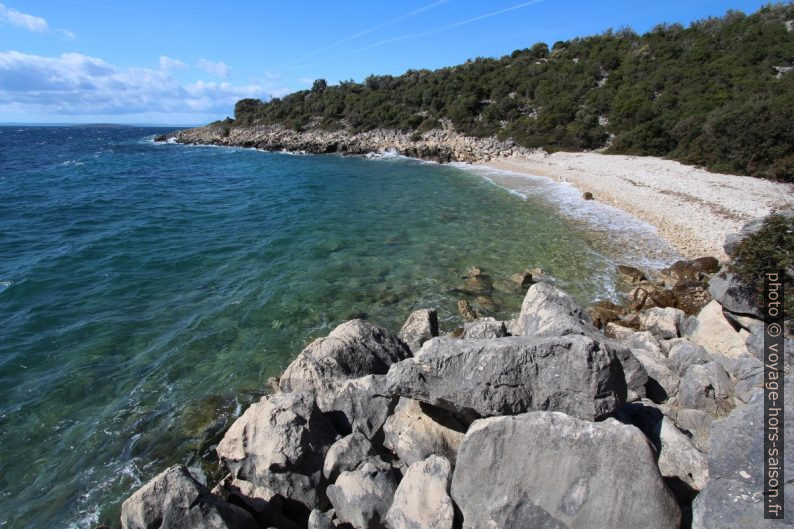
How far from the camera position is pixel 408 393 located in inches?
260

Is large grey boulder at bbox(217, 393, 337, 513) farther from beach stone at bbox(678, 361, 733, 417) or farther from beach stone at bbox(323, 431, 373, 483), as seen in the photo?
beach stone at bbox(678, 361, 733, 417)

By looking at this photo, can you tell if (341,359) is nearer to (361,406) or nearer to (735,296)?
(361,406)

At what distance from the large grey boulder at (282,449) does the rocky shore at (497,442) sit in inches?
0.9

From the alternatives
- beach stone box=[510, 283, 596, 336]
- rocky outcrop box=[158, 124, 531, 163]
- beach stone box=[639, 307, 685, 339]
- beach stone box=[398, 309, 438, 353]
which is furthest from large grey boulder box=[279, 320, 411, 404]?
rocky outcrop box=[158, 124, 531, 163]

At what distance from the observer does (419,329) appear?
10.9 metres

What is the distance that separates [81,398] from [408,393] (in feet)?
28.9

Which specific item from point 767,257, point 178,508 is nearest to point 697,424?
point 767,257

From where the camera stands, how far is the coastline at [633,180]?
20.0 metres

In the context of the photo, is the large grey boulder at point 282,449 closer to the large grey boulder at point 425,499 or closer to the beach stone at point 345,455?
the beach stone at point 345,455

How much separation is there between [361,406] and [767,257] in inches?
385

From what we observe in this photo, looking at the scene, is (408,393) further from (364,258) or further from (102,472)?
(364,258)

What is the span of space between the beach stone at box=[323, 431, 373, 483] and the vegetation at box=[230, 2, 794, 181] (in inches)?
1202

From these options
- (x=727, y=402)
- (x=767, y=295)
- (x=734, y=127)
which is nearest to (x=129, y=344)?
(x=727, y=402)

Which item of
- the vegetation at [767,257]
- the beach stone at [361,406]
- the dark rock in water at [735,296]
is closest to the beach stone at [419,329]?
the beach stone at [361,406]
